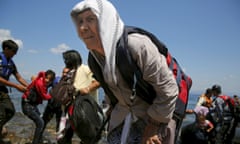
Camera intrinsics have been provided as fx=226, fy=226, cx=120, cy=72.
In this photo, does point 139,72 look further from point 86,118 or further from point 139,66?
point 86,118

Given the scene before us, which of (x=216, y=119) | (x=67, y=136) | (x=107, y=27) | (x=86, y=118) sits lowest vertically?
(x=216, y=119)

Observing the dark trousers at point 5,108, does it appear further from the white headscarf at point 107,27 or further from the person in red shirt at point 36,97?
the white headscarf at point 107,27

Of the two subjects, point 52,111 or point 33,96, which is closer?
point 33,96

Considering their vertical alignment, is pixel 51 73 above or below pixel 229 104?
above

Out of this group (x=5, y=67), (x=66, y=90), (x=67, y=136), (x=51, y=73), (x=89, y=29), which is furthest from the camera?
(x=51, y=73)

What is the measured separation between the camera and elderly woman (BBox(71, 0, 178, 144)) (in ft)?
4.35

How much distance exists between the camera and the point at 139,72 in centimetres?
135

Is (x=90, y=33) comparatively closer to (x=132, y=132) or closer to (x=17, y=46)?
(x=132, y=132)

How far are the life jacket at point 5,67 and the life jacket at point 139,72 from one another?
3.16 m

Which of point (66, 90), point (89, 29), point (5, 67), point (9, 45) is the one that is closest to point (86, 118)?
point (66, 90)

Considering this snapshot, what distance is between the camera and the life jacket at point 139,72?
1.33 m

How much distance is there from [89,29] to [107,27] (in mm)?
116

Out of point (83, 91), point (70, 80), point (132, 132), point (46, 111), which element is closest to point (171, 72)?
point (132, 132)

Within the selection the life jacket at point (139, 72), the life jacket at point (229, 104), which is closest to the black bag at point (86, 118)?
the life jacket at point (139, 72)
